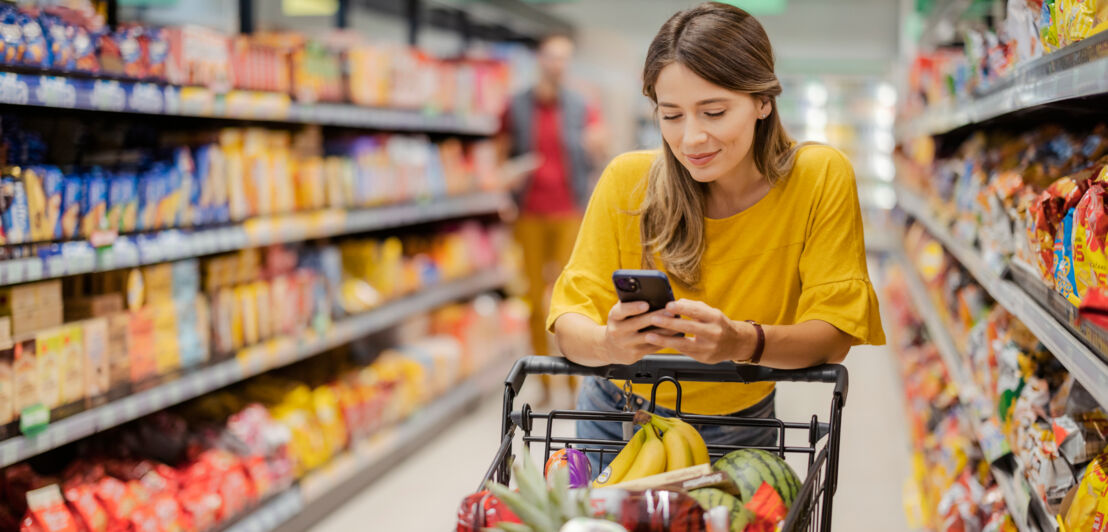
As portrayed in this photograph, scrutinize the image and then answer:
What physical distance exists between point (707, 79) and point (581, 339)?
43 cm

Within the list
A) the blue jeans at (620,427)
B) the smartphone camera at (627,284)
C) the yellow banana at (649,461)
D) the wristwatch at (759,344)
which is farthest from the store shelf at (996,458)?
the smartphone camera at (627,284)

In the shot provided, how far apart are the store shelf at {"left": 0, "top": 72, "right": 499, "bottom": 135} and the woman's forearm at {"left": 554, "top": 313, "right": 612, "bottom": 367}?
1.34 metres

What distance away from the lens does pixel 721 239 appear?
1.59 m

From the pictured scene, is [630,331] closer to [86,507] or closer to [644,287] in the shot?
[644,287]

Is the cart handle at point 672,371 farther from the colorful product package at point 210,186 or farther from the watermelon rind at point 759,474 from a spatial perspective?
the colorful product package at point 210,186

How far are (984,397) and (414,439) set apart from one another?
2.56m

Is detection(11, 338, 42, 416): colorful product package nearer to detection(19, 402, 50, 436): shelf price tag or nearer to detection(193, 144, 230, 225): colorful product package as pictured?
detection(19, 402, 50, 436): shelf price tag

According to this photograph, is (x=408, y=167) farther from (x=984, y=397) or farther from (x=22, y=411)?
(x=984, y=397)

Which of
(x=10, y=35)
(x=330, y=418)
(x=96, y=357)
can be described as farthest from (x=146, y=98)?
(x=330, y=418)

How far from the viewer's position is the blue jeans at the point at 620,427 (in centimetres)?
170

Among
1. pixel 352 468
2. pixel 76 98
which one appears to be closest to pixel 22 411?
pixel 76 98

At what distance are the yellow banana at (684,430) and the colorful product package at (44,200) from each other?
1.58m

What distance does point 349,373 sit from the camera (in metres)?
4.01

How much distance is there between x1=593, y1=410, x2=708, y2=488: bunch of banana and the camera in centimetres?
129
